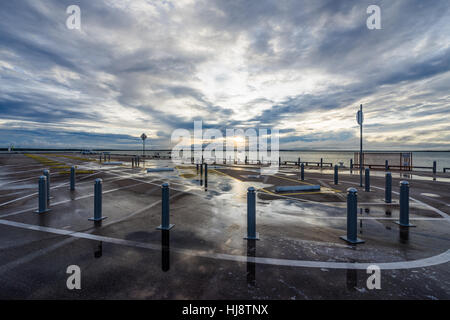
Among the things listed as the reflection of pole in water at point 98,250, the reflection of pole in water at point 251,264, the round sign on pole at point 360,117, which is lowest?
the reflection of pole in water at point 251,264

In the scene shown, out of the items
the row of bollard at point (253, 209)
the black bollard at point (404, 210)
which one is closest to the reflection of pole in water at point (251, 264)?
the row of bollard at point (253, 209)

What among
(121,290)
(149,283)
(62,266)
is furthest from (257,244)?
(62,266)

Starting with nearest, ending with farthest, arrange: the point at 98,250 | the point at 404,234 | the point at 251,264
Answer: the point at 251,264
the point at 98,250
the point at 404,234

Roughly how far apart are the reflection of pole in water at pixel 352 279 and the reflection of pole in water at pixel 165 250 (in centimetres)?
289

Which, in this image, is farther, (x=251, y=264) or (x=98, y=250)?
(x=98, y=250)

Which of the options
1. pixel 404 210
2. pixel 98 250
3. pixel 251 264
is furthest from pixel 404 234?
pixel 98 250

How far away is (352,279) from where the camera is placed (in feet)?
11.1

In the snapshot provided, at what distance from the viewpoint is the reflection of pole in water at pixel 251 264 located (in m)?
3.34

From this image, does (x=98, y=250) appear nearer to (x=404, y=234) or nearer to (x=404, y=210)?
(x=404, y=234)

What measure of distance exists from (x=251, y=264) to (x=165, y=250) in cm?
180

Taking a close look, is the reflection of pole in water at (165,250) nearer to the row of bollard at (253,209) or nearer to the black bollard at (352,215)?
the row of bollard at (253,209)

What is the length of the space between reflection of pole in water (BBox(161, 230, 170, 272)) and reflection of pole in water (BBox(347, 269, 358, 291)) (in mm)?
2888

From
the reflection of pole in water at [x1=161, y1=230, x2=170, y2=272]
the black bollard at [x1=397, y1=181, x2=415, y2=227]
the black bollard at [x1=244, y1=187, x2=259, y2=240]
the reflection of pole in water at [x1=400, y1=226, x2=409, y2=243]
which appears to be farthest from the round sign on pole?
the reflection of pole in water at [x1=161, y1=230, x2=170, y2=272]
